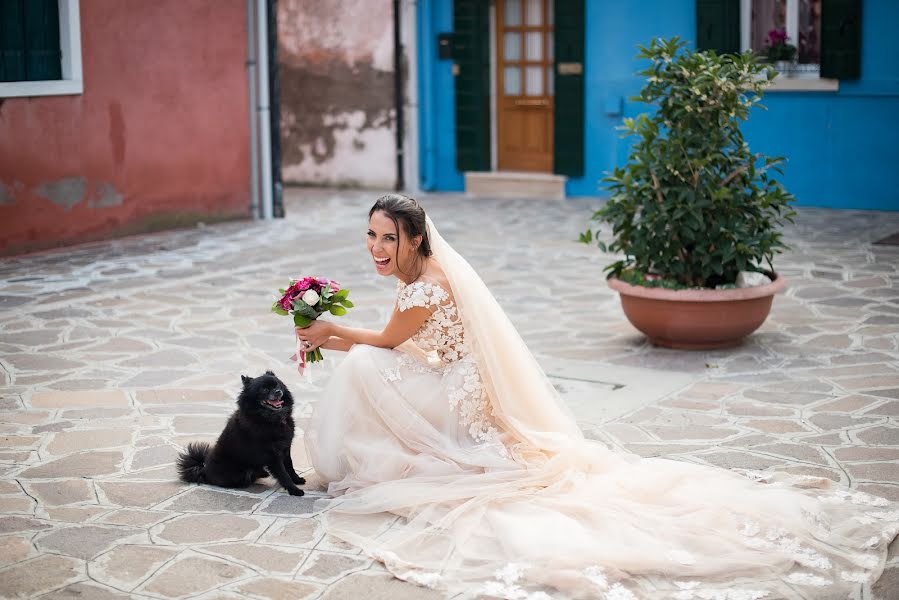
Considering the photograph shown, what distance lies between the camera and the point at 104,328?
8516 millimetres

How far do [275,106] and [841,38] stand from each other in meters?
6.63

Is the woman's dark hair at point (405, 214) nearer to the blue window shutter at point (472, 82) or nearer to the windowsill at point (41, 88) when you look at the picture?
the windowsill at point (41, 88)

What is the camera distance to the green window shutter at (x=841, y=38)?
1297cm

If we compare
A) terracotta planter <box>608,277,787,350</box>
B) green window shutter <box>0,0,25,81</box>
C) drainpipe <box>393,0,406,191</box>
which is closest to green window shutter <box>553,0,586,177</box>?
drainpipe <box>393,0,406,191</box>

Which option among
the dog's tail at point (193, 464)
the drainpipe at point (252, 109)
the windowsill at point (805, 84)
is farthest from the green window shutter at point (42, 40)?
the windowsill at point (805, 84)

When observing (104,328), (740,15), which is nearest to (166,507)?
(104,328)

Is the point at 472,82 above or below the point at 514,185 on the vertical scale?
Answer: above

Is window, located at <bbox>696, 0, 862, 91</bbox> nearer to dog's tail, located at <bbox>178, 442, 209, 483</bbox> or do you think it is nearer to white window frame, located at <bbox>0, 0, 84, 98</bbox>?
white window frame, located at <bbox>0, 0, 84, 98</bbox>

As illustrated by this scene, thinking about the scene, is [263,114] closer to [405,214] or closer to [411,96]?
[411,96]

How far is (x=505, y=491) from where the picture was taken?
4.75m

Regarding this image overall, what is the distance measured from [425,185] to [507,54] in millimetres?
2164

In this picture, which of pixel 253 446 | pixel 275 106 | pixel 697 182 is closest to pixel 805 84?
pixel 275 106

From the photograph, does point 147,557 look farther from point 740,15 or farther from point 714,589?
point 740,15

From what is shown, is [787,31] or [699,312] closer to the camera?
[699,312]
